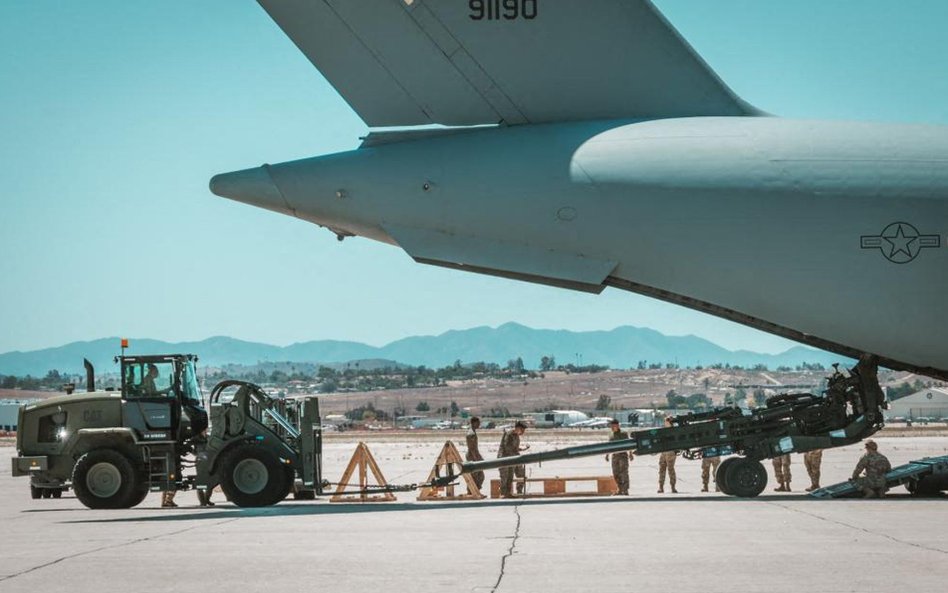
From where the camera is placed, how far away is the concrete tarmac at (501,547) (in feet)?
30.2

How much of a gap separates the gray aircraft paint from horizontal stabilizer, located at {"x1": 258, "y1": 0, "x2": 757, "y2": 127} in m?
0.08

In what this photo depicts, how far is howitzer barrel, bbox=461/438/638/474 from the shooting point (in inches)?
687

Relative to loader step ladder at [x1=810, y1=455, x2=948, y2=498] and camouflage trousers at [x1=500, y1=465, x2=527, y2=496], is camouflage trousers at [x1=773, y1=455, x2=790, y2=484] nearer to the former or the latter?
loader step ladder at [x1=810, y1=455, x2=948, y2=498]

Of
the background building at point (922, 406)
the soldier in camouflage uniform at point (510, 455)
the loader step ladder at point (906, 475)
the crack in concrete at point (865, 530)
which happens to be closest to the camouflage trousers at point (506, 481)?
Answer: the soldier in camouflage uniform at point (510, 455)

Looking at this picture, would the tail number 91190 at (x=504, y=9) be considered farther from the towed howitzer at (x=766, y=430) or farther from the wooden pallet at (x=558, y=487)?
the wooden pallet at (x=558, y=487)

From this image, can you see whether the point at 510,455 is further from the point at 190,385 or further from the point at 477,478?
the point at 190,385

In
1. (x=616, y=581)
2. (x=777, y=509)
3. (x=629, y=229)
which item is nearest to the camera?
(x=616, y=581)

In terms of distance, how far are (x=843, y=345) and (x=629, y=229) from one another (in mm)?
3679

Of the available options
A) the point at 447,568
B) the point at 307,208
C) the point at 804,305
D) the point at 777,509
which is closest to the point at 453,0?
the point at 307,208

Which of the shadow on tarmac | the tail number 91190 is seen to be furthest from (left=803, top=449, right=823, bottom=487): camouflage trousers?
the tail number 91190

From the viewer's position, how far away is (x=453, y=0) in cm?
1758

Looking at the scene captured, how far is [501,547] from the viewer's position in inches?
447

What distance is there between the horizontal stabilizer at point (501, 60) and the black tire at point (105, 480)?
664 cm

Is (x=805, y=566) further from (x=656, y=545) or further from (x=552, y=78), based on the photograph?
(x=552, y=78)
